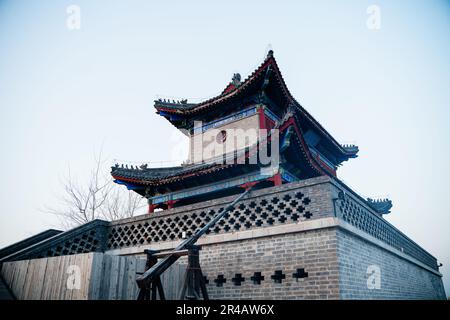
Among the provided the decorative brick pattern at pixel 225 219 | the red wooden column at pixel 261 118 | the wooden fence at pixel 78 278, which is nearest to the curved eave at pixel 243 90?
the red wooden column at pixel 261 118

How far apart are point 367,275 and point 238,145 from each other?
697cm

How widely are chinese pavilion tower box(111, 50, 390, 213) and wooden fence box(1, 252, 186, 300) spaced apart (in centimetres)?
446

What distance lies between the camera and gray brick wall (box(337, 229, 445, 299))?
598 cm

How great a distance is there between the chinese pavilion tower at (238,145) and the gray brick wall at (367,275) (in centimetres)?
299

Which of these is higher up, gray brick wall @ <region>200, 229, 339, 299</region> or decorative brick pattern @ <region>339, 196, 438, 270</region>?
decorative brick pattern @ <region>339, 196, 438, 270</region>

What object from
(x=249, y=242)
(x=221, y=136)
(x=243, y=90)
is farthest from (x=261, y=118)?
(x=249, y=242)

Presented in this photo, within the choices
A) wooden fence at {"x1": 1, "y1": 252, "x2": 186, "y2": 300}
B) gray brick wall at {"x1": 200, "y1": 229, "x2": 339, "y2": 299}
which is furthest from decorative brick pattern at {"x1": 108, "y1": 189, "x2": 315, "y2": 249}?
wooden fence at {"x1": 1, "y1": 252, "x2": 186, "y2": 300}

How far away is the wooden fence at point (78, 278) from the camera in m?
5.39

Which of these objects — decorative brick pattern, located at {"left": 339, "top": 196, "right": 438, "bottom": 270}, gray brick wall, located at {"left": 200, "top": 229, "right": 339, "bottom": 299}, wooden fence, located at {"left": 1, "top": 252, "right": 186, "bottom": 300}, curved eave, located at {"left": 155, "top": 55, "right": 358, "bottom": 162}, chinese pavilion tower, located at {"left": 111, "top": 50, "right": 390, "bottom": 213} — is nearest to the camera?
wooden fence, located at {"left": 1, "top": 252, "right": 186, "bottom": 300}

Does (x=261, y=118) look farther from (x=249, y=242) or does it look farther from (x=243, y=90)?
(x=249, y=242)

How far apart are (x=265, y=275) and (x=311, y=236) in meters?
1.23

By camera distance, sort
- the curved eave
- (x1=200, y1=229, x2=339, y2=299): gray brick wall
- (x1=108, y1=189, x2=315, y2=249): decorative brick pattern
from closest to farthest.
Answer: (x1=200, y1=229, x2=339, y2=299): gray brick wall < (x1=108, y1=189, x2=315, y2=249): decorative brick pattern < the curved eave

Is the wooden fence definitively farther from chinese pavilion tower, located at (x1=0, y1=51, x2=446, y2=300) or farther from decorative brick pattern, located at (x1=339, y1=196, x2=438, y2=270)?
decorative brick pattern, located at (x1=339, y1=196, x2=438, y2=270)
